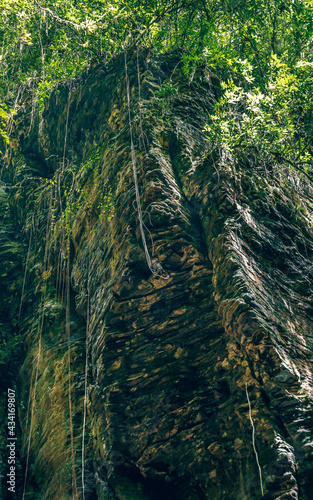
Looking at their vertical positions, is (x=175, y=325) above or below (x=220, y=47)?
below

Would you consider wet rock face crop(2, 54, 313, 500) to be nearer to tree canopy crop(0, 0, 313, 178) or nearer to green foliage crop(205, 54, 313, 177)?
green foliage crop(205, 54, 313, 177)

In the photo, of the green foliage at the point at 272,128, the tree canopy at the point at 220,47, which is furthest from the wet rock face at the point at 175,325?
the tree canopy at the point at 220,47

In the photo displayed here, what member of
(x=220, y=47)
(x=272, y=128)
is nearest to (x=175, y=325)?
(x=272, y=128)

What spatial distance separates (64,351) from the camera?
22.7ft

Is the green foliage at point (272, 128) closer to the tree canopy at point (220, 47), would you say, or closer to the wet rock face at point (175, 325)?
the tree canopy at point (220, 47)

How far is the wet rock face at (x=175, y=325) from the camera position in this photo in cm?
432

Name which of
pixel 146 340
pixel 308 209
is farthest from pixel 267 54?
pixel 146 340

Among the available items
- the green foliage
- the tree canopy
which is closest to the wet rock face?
the green foliage

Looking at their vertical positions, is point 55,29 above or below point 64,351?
above

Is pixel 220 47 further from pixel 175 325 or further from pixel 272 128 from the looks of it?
pixel 175 325

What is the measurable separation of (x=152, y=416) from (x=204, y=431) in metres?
0.72

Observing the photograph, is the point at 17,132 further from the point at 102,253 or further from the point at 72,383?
the point at 72,383

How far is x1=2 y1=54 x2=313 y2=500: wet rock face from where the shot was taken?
4324mm

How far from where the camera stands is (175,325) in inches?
213
